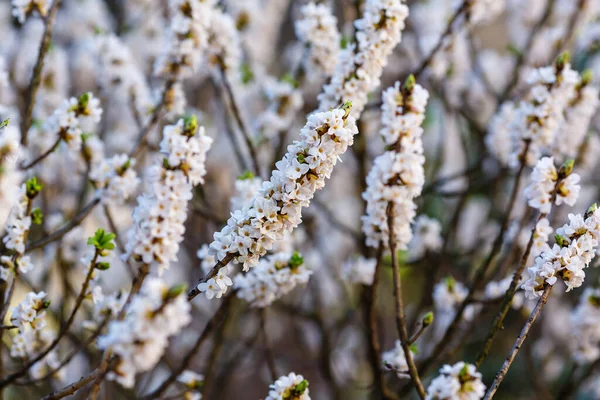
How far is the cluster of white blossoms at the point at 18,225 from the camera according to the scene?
3.93 feet

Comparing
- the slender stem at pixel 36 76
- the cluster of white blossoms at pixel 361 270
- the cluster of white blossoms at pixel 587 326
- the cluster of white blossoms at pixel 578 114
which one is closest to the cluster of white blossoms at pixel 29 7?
the slender stem at pixel 36 76

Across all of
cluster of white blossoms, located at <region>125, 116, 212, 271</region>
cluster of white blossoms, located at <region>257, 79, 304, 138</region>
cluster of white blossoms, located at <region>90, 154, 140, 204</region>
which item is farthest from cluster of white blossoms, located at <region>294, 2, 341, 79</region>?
cluster of white blossoms, located at <region>125, 116, 212, 271</region>

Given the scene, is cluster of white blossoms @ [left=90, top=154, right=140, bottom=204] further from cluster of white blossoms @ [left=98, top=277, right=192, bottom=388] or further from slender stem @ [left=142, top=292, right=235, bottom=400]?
cluster of white blossoms @ [left=98, top=277, right=192, bottom=388]

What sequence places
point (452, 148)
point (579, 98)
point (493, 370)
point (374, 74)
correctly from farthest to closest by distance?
point (452, 148), point (493, 370), point (579, 98), point (374, 74)

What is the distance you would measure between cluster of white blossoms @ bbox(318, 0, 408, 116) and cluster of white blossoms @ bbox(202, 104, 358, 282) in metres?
0.33

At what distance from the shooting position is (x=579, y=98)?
165 cm

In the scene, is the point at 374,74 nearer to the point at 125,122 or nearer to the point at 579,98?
the point at 579,98

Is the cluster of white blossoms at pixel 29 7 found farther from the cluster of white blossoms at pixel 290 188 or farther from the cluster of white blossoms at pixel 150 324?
the cluster of white blossoms at pixel 150 324

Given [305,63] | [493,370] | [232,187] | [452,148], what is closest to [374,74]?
[305,63]

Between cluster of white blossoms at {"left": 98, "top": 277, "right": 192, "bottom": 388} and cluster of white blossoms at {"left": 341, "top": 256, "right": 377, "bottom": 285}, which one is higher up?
cluster of white blossoms at {"left": 341, "top": 256, "right": 377, "bottom": 285}

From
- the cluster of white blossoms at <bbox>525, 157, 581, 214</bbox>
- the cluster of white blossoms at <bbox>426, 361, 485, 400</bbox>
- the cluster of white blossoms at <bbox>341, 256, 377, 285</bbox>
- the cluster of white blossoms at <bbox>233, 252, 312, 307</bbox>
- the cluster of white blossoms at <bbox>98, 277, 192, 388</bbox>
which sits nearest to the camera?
the cluster of white blossoms at <bbox>98, 277, 192, 388</bbox>

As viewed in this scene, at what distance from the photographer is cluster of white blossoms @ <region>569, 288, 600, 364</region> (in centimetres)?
156

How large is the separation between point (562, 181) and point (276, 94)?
969 mm

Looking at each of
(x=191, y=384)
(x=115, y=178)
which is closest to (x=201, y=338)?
(x=191, y=384)
